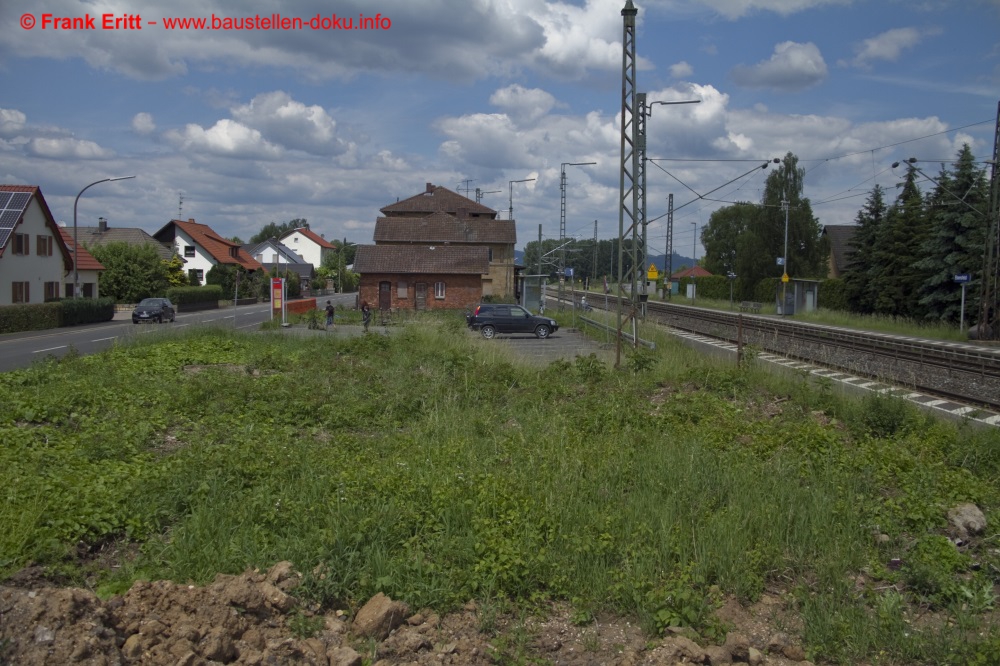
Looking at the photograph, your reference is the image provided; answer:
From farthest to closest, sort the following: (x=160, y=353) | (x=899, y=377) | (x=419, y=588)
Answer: (x=899, y=377), (x=160, y=353), (x=419, y=588)

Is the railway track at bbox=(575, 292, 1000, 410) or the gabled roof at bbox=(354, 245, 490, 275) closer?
the railway track at bbox=(575, 292, 1000, 410)

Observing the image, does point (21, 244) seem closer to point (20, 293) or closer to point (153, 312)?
point (20, 293)

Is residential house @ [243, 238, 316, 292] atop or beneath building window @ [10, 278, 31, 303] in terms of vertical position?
atop

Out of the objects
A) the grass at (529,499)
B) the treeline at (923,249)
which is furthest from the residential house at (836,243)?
→ the grass at (529,499)

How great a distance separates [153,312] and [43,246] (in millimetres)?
11476

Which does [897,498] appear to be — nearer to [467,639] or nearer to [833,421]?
[833,421]

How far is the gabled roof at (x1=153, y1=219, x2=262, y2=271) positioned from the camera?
3541 inches

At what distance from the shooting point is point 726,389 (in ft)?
48.1

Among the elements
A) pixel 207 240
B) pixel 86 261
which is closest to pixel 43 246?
pixel 86 261

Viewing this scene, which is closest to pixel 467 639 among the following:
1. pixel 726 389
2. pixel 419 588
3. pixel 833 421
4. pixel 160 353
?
pixel 419 588

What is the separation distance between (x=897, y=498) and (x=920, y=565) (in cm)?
189

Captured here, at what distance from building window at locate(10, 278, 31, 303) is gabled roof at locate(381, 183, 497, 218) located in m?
41.6

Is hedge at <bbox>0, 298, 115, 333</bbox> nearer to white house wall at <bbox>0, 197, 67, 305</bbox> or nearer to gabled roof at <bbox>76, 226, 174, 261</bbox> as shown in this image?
white house wall at <bbox>0, 197, 67, 305</bbox>

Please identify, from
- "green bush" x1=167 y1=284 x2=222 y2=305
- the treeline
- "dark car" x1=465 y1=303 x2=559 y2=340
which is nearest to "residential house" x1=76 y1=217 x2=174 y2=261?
"green bush" x1=167 y1=284 x2=222 y2=305
